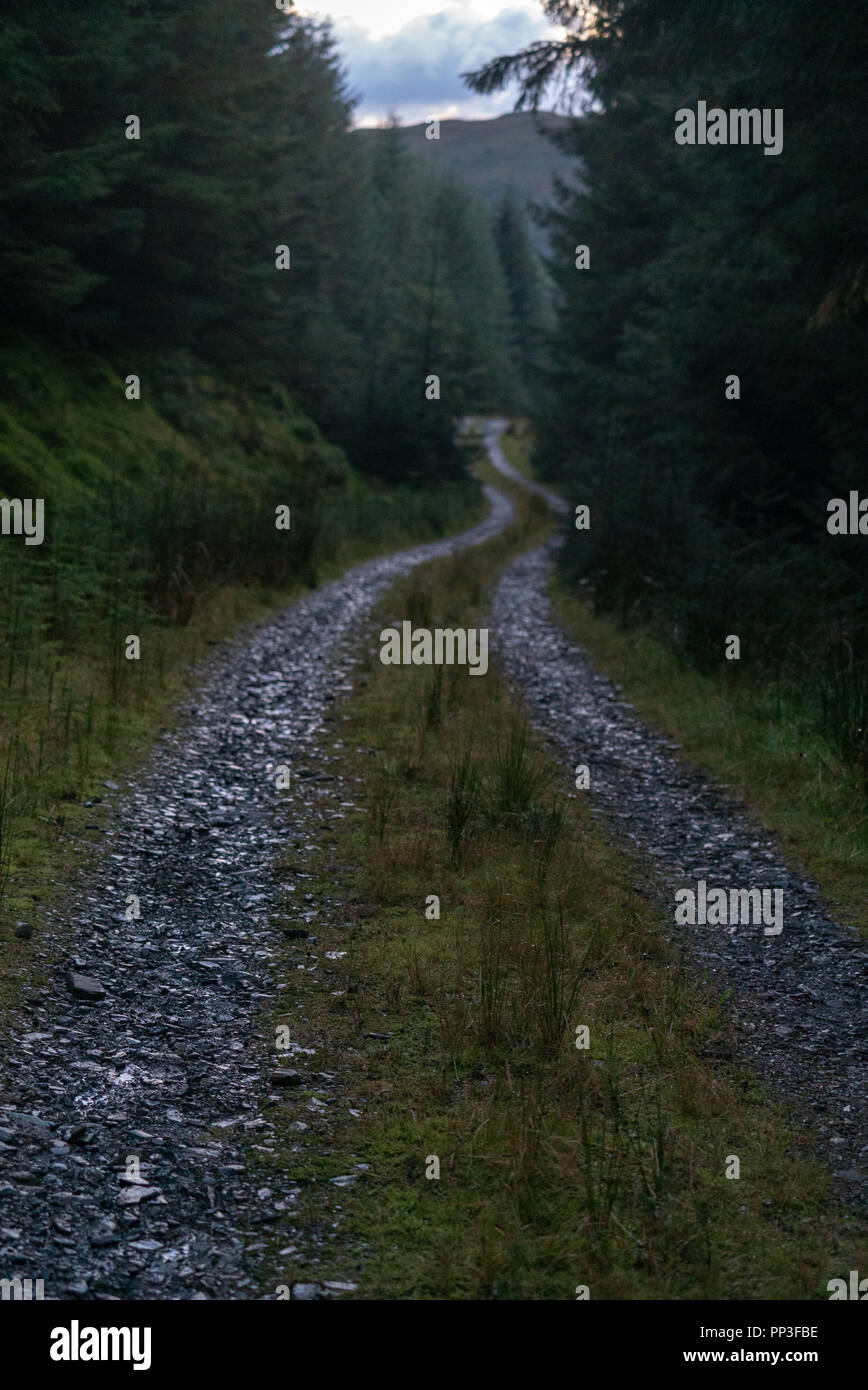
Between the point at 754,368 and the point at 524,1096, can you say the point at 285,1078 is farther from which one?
the point at 754,368

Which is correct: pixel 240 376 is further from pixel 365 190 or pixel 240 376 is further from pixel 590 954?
pixel 365 190

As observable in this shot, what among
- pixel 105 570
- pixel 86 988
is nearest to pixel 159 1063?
pixel 86 988

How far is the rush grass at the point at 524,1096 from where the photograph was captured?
3.23 m

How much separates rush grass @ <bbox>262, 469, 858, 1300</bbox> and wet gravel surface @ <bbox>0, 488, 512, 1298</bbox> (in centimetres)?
21

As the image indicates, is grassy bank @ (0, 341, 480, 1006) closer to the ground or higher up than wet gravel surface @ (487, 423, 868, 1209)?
higher up

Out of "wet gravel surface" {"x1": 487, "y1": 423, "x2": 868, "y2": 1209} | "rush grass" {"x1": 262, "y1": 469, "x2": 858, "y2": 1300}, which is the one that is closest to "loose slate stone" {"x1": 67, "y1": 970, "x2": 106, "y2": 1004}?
"rush grass" {"x1": 262, "y1": 469, "x2": 858, "y2": 1300}

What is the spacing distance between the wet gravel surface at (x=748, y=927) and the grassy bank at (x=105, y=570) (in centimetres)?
347

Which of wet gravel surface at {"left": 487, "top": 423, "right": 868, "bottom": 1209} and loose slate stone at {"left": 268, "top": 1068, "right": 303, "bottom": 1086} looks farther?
wet gravel surface at {"left": 487, "top": 423, "right": 868, "bottom": 1209}

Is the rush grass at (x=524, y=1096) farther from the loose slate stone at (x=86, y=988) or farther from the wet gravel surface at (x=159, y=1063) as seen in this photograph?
the loose slate stone at (x=86, y=988)

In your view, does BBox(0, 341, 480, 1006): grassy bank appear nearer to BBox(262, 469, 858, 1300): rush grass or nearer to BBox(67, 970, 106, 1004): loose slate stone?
BBox(67, 970, 106, 1004): loose slate stone

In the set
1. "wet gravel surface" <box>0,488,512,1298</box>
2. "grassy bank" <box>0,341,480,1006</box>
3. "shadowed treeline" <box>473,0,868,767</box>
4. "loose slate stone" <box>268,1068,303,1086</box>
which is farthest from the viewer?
"shadowed treeline" <box>473,0,868,767</box>

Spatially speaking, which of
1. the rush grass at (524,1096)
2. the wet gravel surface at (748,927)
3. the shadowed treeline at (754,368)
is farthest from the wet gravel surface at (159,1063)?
the shadowed treeline at (754,368)

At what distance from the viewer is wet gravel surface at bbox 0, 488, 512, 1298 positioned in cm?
320
